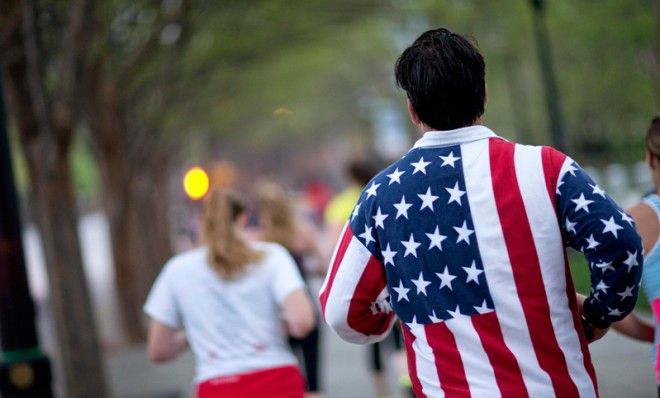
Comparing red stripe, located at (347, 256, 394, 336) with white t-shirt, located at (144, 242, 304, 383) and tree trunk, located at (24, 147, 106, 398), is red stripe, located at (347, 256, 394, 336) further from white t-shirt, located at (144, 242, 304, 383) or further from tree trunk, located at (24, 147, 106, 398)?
tree trunk, located at (24, 147, 106, 398)

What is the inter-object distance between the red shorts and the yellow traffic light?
6.00 ft

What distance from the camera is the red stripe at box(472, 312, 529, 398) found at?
8.80 ft

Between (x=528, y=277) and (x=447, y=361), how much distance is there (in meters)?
0.29

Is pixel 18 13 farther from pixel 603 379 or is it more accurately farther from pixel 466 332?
pixel 466 332

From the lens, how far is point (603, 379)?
8586 millimetres

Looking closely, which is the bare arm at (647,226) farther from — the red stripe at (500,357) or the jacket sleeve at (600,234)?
the red stripe at (500,357)

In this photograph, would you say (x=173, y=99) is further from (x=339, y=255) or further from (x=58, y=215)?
(x=339, y=255)

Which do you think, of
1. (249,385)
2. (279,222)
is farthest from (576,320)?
(279,222)

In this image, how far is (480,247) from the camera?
106 inches

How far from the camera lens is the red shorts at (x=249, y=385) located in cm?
472

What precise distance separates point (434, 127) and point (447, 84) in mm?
131

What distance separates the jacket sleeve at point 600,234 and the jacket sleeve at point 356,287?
487 millimetres

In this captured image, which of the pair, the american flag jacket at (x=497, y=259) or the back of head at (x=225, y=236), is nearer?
the american flag jacket at (x=497, y=259)

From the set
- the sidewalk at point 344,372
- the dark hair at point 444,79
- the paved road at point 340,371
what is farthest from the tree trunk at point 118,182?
the dark hair at point 444,79
